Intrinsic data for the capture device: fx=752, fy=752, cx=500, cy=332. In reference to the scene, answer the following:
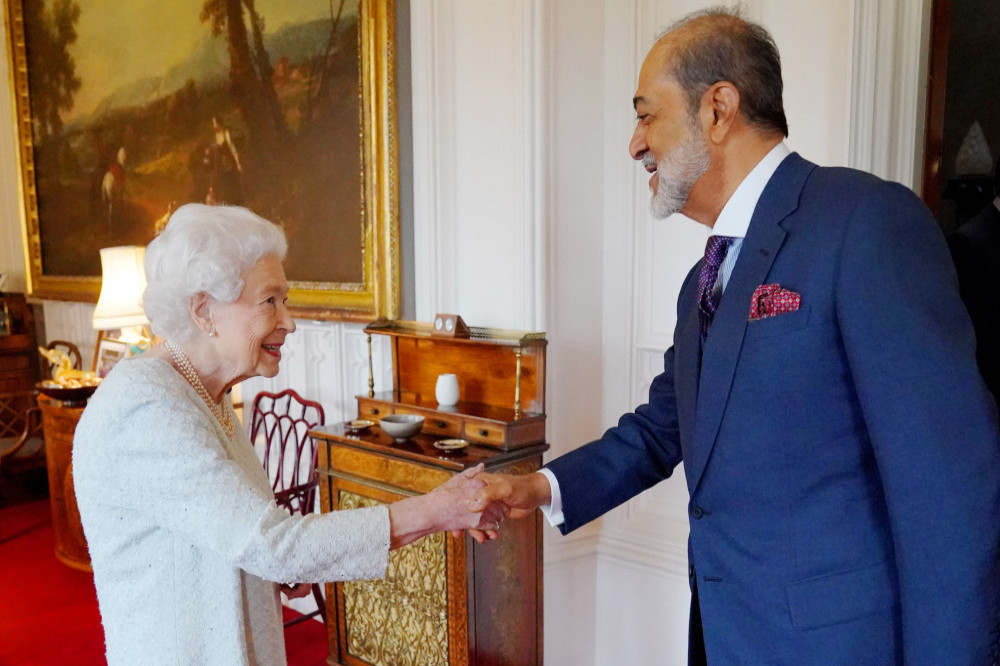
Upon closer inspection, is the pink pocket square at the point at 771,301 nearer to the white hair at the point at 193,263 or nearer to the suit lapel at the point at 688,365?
the suit lapel at the point at 688,365

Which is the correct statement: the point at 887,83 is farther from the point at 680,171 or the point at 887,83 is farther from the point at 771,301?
the point at 771,301

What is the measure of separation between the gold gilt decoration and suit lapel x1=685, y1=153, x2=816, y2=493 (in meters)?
1.69

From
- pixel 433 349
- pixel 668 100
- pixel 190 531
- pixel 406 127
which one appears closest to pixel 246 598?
pixel 190 531

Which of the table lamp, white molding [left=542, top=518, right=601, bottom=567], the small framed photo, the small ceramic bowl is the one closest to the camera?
the small ceramic bowl

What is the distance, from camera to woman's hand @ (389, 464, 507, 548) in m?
1.73

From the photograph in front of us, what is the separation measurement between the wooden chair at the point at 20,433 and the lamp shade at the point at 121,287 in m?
1.86

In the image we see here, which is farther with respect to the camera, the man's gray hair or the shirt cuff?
the shirt cuff

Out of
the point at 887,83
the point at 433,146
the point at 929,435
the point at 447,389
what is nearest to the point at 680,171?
the point at 929,435

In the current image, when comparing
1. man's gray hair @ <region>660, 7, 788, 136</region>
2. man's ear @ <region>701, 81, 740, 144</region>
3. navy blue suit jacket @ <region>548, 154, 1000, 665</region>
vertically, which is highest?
man's gray hair @ <region>660, 7, 788, 136</region>

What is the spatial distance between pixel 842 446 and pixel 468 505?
0.92 metres

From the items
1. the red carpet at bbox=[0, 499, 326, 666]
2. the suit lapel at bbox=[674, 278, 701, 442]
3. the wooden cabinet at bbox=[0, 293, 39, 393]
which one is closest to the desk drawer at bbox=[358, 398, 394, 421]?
the red carpet at bbox=[0, 499, 326, 666]

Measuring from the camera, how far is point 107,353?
540 cm

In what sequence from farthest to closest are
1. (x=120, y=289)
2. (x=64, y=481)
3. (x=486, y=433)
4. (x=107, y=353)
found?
(x=107, y=353) < (x=64, y=481) < (x=120, y=289) < (x=486, y=433)

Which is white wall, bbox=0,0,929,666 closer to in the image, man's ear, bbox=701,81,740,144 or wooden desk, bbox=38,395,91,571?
man's ear, bbox=701,81,740,144
